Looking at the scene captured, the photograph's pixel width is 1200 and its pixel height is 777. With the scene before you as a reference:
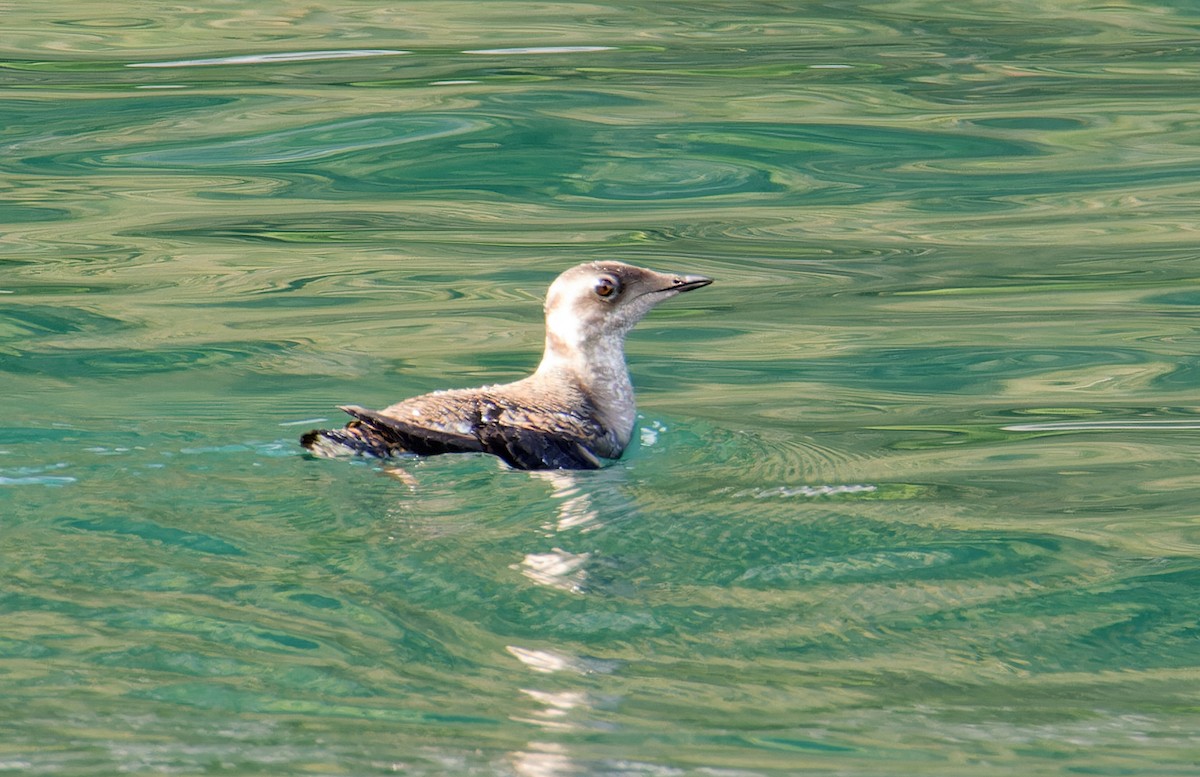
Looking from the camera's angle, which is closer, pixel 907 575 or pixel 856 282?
pixel 907 575

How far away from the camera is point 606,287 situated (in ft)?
29.1

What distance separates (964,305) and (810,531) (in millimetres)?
4379

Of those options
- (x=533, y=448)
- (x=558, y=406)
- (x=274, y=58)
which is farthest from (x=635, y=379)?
(x=274, y=58)

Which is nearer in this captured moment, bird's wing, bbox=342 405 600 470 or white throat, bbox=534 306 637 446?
bird's wing, bbox=342 405 600 470

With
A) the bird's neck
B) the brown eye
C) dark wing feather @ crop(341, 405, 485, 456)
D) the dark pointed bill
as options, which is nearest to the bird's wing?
dark wing feather @ crop(341, 405, 485, 456)

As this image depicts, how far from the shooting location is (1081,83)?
1530 cm

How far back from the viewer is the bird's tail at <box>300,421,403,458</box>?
7445 mm

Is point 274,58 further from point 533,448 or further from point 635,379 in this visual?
point 533,448

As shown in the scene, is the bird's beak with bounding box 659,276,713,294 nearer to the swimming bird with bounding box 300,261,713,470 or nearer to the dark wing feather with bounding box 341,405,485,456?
the swimming bird with bounding box 300,261,713,470


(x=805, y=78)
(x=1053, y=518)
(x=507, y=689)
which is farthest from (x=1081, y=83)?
(x=507, y=689)

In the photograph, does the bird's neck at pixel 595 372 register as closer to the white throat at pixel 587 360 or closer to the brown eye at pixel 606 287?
the white throat at pixel 587 360

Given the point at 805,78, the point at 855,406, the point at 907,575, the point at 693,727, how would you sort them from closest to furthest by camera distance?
the point at 693,727 → the point at 907,575 → the point at 855,406 → the point at 805,78

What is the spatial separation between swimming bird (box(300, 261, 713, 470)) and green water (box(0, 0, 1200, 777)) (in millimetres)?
154

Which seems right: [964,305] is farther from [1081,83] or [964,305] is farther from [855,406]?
[1081,83]
